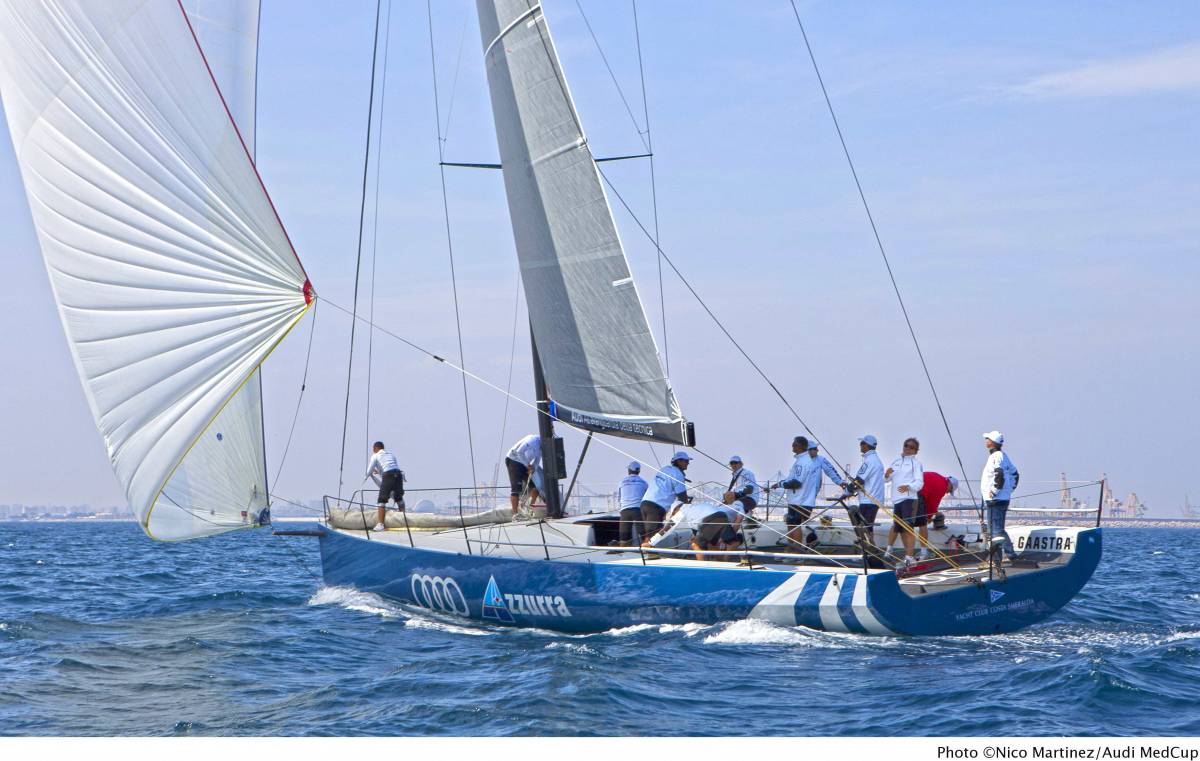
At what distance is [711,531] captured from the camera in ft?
37.9

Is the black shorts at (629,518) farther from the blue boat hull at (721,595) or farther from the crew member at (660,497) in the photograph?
the blue boat hull at (721,595)

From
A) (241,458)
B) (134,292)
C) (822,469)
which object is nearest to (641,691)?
(822,469)

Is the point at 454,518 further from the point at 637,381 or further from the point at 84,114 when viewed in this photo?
the point at 84,114

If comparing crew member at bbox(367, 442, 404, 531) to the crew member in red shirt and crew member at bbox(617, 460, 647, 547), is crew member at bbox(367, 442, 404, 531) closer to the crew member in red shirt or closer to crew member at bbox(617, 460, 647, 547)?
crew member at bbox(617, 460, 647, 547)

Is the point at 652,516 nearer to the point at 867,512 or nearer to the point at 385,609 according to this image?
the point at 867,512

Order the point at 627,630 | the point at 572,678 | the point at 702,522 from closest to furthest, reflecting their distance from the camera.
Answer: the point at 572,678 → the point at 627,630 → the point at 702,522

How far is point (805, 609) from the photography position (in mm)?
10047

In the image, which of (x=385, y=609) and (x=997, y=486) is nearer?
(x=997, y=486)

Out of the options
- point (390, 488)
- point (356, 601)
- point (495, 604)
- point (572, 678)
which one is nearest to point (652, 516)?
point (495, 604)

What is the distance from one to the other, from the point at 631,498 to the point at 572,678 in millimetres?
3685

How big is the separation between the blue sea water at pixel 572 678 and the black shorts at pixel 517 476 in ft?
6.48

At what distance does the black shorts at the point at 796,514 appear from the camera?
40.0 ft

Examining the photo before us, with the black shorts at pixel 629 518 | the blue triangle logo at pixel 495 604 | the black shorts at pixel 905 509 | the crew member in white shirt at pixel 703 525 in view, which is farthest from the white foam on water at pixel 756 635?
the blue triangle logo at pixel 495 604

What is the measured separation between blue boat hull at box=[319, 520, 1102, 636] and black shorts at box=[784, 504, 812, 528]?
6.53ft
